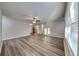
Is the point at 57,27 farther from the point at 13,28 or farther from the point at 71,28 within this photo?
the point at 13,28

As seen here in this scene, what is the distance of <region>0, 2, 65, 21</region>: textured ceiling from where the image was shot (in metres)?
1.39

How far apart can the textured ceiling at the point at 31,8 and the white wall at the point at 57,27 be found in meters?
0.12

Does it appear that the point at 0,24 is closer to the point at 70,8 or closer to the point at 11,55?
the point at 11,55

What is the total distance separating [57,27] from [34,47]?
459 mm

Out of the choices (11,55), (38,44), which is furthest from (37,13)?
(11,55)

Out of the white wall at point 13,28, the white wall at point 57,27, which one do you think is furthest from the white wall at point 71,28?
the white wall at point 13,28

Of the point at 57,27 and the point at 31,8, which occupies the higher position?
the point at 31,8

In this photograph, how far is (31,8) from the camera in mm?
1407

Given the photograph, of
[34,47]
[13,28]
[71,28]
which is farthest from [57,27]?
[13,28]

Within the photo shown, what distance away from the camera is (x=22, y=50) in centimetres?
142

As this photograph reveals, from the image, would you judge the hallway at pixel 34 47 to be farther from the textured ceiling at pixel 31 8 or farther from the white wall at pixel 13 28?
the textured ceiling at pixel 31 8

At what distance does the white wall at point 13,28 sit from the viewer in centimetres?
142

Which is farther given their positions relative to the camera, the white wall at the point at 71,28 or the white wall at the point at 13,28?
the white wall at the point at 13,28

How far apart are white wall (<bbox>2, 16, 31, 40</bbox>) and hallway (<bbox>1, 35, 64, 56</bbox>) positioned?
0.09 metres
